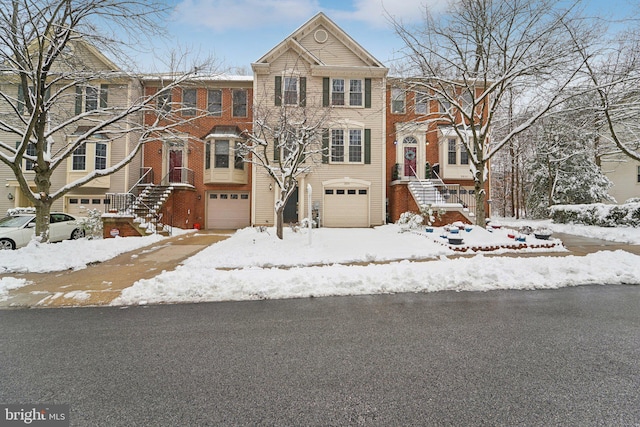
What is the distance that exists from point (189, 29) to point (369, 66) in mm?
10290

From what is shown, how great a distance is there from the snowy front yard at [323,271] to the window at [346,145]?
8.63m

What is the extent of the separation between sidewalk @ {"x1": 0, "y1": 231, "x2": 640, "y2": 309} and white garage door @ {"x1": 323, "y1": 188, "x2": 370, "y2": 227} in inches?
313

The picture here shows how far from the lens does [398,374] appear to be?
264 cm

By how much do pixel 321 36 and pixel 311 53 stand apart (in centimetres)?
128

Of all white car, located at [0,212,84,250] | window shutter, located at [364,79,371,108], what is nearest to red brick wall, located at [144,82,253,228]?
white car, located at [0,212,84,250]

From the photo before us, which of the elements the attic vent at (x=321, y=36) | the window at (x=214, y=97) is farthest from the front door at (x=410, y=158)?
the window at (x=214, y=97)

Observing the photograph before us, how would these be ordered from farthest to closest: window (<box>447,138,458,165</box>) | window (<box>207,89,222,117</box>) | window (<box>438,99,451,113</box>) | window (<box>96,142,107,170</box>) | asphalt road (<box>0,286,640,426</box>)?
window (<box>447,138,458,165</box>) → window (<box>207,89,222,117</box>) → window (<box>96,142,107,170</box>) → window (<box>438,99,451,113</box>) → asphalt road (<box>0,286,640,426</box>)

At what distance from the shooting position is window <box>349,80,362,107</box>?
17188 mm

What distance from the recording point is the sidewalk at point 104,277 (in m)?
5.00

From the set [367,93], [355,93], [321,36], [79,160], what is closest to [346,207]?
[355,93]

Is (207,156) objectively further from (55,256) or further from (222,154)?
(55,256)

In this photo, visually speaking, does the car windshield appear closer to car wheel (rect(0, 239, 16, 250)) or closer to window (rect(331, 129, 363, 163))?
car wheel (rect(0, 239, 16, 250))

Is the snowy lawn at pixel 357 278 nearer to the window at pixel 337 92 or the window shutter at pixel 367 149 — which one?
the window shutter at pixel 367 149

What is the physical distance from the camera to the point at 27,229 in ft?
35.2
